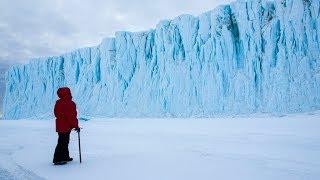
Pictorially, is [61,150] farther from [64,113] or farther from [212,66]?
[212,66]

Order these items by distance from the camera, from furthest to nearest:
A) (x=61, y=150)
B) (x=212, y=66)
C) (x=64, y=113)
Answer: (x=212, y=66) → (x=64, y=113) → (x=61, y=150)

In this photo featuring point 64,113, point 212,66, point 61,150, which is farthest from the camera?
point 212,66

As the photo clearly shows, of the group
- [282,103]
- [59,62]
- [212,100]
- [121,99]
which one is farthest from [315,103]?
[59,62]

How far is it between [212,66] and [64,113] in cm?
2465

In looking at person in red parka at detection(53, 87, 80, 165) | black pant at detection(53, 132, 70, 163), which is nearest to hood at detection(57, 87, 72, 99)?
person in red parka at detection(53, 87, 80, 165)

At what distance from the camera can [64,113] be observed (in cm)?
516

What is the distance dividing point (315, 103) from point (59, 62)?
3378 centimetres

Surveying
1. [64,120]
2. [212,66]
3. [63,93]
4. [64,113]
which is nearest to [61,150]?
[64,120]

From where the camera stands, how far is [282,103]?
24219 millimetres

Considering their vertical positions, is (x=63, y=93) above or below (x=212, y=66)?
below

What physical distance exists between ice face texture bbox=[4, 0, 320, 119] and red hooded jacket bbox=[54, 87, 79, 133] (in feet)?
68.6

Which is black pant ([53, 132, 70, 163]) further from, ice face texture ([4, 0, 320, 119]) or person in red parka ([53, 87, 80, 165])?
ice face texture ([4, 0, 320, 119])

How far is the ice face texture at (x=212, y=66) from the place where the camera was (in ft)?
79.9

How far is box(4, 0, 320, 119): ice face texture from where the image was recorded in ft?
79.9
